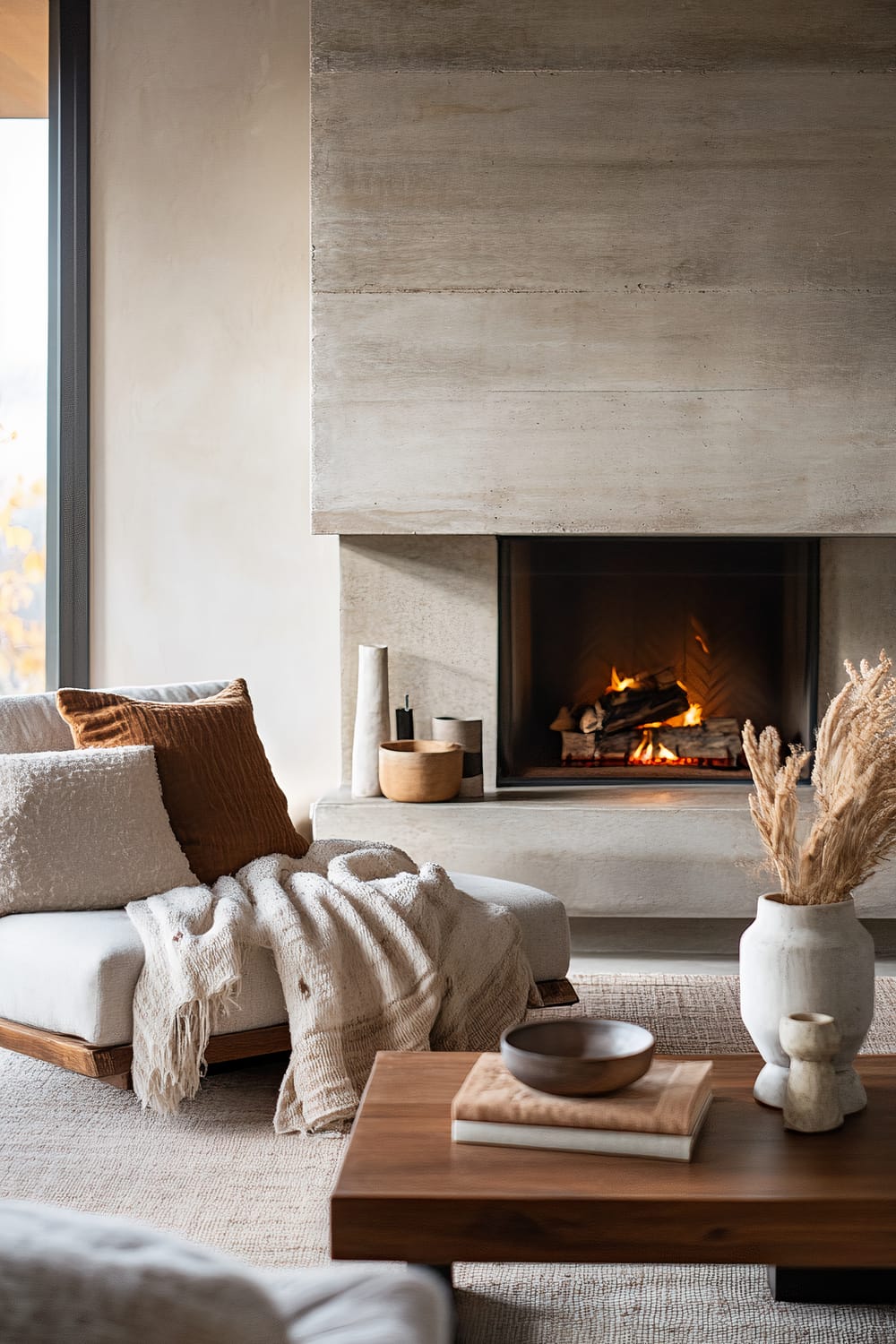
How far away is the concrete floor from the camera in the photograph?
400 centimetres

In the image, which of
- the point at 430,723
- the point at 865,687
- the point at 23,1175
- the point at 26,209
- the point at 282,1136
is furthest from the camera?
the point at 26,209

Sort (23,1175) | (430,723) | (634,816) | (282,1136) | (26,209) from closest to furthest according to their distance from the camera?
(23,1175), (282,1136), (634,816), (430,723), (26,209)

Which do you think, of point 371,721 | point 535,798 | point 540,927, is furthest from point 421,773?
point 540,927

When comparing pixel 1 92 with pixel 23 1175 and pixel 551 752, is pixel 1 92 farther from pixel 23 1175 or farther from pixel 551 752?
pixel 23 1175

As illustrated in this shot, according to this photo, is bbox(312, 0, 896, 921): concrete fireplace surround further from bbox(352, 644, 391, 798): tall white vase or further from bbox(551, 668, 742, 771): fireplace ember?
bbox(551, 668, 742, 771): fireplace ember

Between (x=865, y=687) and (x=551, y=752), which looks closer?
(x=865, y=687)

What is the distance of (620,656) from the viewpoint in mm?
4332

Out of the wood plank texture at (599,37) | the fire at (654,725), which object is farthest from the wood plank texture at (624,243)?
the fire at (654,725)

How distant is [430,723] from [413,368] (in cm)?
111


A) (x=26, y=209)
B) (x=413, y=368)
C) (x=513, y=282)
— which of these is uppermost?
(x=26, y=209)

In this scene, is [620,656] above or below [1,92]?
below

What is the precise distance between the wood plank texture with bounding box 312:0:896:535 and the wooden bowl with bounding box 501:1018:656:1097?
94.3 inches

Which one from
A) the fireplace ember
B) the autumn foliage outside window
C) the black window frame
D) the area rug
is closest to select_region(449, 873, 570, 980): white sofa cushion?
the area rug

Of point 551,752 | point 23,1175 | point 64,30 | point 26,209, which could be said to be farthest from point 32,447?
point 23,1175
